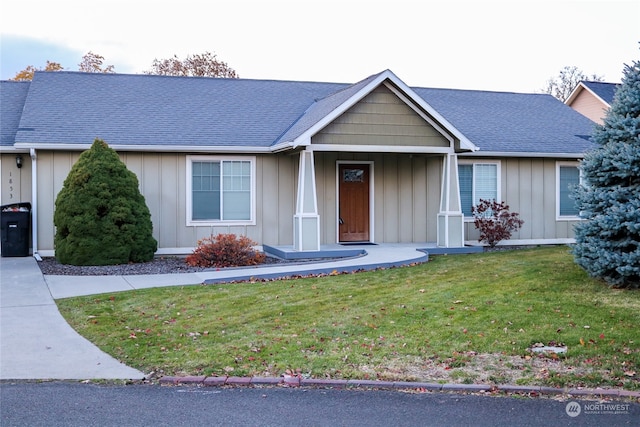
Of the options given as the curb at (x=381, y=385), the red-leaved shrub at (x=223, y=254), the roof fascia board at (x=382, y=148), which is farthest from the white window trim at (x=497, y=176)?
the curb at (x=381, y=385)

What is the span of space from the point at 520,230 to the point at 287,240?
681 centimetres

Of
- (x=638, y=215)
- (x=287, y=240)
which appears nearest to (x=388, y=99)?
(x=287, y=240)

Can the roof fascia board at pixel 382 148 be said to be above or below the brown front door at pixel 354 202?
above

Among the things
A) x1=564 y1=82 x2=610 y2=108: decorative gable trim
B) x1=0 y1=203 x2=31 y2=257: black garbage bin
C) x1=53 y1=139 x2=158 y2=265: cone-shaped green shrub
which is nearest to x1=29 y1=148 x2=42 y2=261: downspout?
x1=0 y1=203 x2=31 y2=257: black garbage bin

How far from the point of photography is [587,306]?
29.4 feet

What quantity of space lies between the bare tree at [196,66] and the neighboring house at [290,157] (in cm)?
2111

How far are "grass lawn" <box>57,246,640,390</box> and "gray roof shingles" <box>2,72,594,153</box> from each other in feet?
19.8

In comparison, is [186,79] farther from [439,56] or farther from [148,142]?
[439,56]

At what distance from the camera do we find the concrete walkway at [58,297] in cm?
681

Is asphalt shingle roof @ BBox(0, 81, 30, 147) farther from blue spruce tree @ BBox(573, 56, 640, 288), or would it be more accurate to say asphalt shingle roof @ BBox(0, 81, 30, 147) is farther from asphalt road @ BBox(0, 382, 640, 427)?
blue spruce tree @ BBox(573, 56, 640, 288)

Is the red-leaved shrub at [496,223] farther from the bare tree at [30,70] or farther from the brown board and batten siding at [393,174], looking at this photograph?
the bare tree at [30,70]

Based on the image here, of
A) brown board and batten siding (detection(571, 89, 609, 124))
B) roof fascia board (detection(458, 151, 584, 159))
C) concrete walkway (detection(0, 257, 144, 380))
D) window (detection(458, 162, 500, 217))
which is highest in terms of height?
brown board and batten siding (detection(571, 89, 609, 124))

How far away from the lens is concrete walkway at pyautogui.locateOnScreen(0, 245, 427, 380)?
681cm

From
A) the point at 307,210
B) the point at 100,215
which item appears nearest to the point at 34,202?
the point at 100,215
